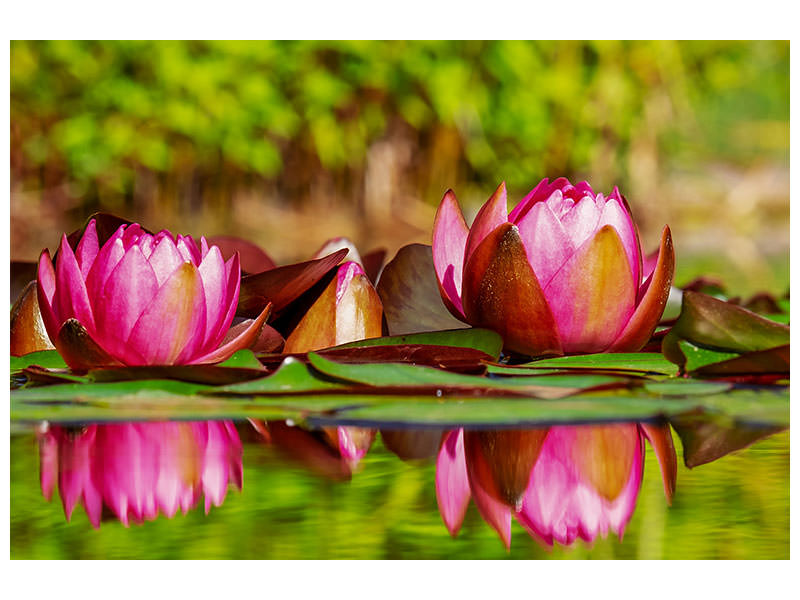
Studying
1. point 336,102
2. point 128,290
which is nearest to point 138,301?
point 128,290

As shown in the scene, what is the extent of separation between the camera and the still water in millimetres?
576

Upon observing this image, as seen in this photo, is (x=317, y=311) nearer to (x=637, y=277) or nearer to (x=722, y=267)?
(x=637, y=277)

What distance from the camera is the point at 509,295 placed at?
2.90 feet

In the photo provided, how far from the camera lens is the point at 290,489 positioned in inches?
25.2

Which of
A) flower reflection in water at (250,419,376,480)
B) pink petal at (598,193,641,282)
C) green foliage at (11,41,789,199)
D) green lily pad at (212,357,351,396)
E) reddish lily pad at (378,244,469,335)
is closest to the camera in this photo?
flower reflection in water at (250,419,376,480)

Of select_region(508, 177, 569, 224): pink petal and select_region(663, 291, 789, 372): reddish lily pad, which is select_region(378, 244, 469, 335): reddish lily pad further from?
select_region(663, 291, 789, 372): reddish lily pad

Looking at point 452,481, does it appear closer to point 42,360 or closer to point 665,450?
point 665,450

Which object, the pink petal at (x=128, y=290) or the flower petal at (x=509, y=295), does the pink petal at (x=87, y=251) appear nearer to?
the pink petal at (x=128, y=290)

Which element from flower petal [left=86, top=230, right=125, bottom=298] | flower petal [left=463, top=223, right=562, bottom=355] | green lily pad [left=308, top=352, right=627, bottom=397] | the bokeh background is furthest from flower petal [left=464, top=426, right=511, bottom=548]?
the bokeh background

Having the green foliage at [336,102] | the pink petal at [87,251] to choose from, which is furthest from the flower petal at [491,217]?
the green foliage at [336,102]

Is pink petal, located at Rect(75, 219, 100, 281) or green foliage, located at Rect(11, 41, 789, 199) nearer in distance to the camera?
pink petal, located at Rect(75, 219, 100, 281)

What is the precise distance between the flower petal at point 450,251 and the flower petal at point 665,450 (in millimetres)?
269

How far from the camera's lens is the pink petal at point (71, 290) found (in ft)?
2.77

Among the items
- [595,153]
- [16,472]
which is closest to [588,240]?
[16,472]
